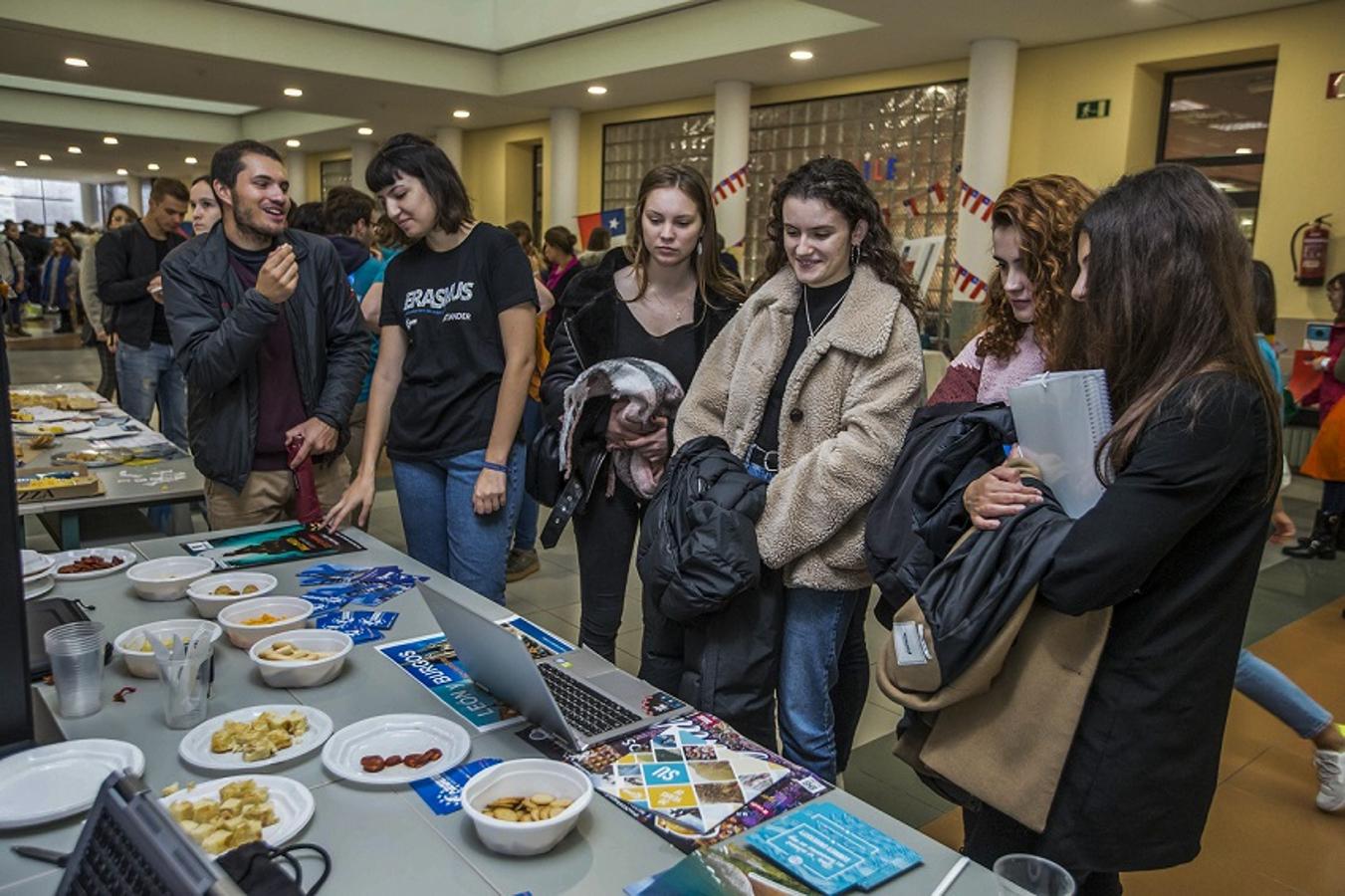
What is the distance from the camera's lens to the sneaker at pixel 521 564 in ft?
13.7

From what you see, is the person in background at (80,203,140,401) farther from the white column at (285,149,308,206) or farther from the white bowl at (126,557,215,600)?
the white column at (285,149,308,206)

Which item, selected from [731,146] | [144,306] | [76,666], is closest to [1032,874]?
[76,666]

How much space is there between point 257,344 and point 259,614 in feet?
2.69

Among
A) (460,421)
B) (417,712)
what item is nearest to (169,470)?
(460,421)

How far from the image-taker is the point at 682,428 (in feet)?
6.57

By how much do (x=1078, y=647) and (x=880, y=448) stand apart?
556 mm

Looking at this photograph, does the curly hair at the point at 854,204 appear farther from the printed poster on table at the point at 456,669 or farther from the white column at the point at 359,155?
the white column at the point at 359,155

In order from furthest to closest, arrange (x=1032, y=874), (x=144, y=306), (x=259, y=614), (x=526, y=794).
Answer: (x=144, y=306), (x=259, y=614), (x=526, y=794), (x=1032, y=874)

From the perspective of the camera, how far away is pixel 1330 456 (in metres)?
4.41

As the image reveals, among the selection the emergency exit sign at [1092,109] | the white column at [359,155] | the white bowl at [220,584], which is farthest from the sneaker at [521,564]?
the white column at [359,155]

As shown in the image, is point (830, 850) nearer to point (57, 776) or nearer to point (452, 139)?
point (57, 776)

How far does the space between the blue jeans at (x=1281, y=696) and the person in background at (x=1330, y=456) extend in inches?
95.6

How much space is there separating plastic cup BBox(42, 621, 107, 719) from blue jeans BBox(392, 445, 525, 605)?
40.4 inches

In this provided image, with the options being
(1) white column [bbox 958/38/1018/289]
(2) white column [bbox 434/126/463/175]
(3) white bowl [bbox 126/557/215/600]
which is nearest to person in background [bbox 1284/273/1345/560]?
(1) white column [bbox 958/38/1018/289]
